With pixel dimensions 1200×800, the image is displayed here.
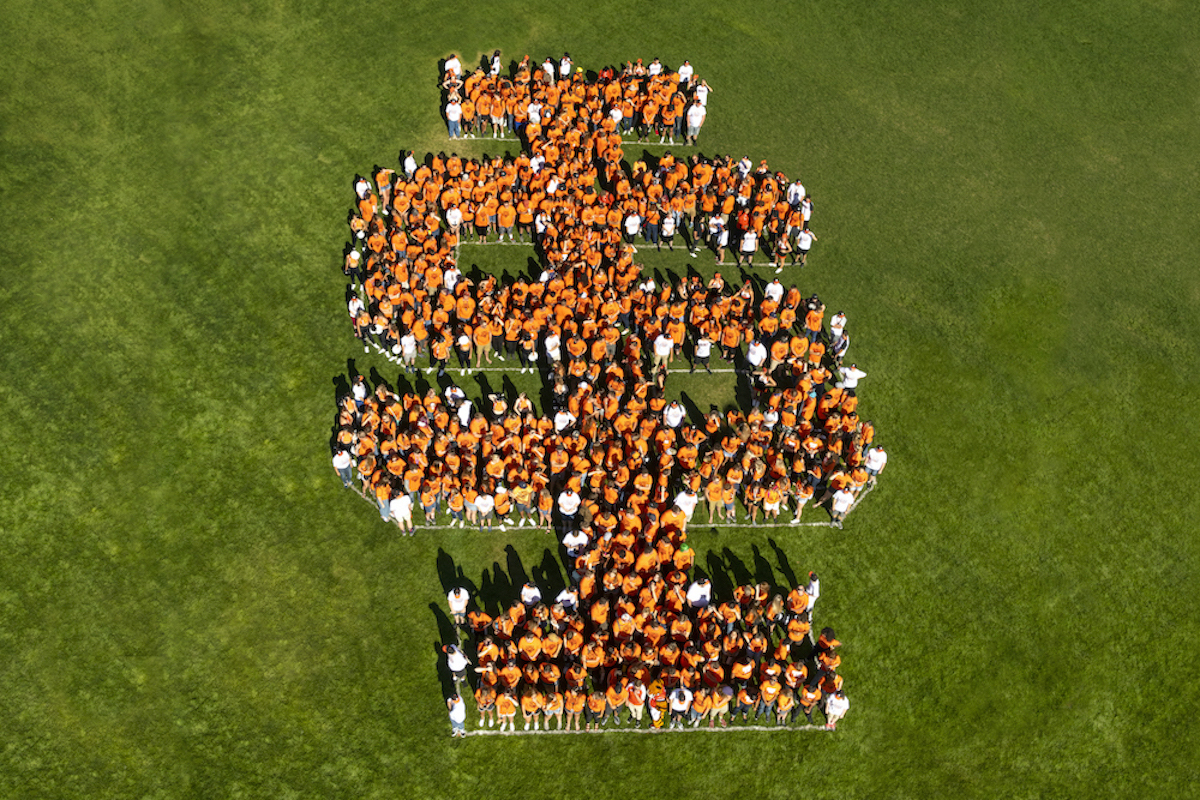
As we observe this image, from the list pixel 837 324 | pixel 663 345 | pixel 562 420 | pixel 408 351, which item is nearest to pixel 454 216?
pixel 408 351

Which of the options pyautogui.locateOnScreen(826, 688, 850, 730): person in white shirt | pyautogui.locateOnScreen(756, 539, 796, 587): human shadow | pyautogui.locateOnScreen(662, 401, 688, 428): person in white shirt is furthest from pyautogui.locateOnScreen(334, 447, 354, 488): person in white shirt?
pyautogui.locateOnScreen(826, 688, 850, 730): person in white shirt

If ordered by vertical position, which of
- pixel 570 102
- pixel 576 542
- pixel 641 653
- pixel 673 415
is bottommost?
pixel 641 653

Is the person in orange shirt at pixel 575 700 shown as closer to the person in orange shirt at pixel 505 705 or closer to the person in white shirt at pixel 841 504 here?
the person in orange shirt at pixel 505 705

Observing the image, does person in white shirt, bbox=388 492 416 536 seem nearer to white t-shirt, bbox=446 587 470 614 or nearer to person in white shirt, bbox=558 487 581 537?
white t-shirt, bbox=446 587 470 614

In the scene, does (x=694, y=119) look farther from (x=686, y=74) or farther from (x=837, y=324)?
(x=837, y=324)

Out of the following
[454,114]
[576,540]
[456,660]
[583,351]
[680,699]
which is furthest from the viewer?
[454,114]

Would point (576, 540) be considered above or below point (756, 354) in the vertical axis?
below

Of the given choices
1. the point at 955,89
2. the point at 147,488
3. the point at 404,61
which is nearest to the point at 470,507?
the point at 147,488
